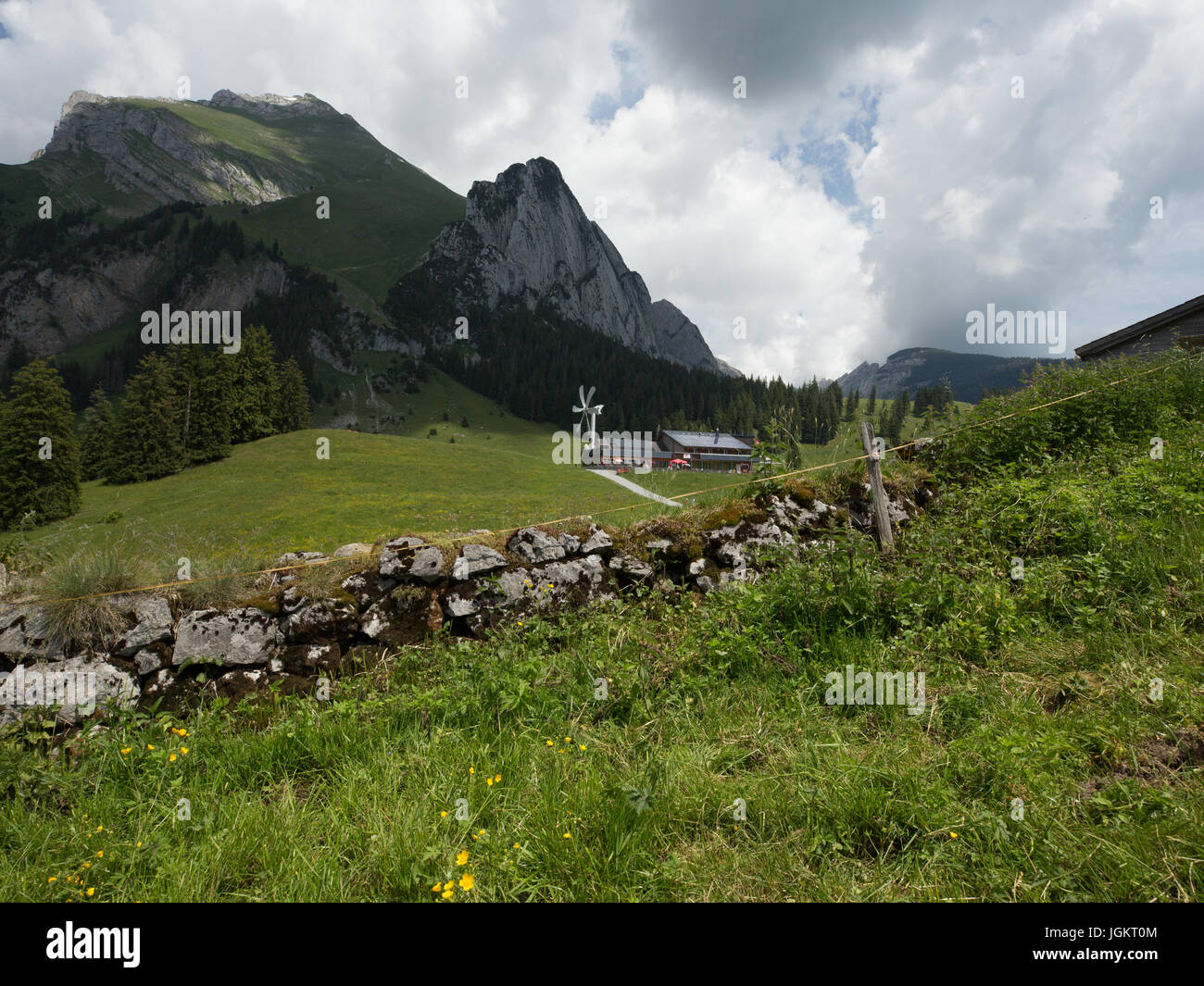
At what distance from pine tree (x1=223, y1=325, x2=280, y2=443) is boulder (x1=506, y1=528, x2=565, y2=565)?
61.1 m

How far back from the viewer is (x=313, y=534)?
92.1 ft

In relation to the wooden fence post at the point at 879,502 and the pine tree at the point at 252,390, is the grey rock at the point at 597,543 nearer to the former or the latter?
the wooden fence post at the point at 879,502

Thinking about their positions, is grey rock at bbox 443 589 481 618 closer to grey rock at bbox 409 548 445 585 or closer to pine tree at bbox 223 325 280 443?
grey rock at bbox 409 548 445 585

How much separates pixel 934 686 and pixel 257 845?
187 inches

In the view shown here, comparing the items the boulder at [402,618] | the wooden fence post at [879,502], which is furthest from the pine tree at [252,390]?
the wooden fence post at [879,502]

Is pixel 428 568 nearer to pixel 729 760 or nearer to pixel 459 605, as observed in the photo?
pixel 459 605

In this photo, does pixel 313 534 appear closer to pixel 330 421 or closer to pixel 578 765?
pixel 578 765

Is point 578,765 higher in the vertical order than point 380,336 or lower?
lower

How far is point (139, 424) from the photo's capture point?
48.5 m

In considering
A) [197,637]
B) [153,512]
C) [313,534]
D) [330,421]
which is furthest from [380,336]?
[197,637]

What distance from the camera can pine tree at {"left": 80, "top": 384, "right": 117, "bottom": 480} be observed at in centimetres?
5050

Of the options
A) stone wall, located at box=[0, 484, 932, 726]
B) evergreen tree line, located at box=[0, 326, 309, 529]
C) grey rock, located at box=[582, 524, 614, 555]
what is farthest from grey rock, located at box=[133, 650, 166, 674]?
evergreen tree line, located at box=[0, 326, 309, 529]

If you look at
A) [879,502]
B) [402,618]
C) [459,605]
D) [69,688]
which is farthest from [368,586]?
[879,502]

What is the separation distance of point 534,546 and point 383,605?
1.81 metres
